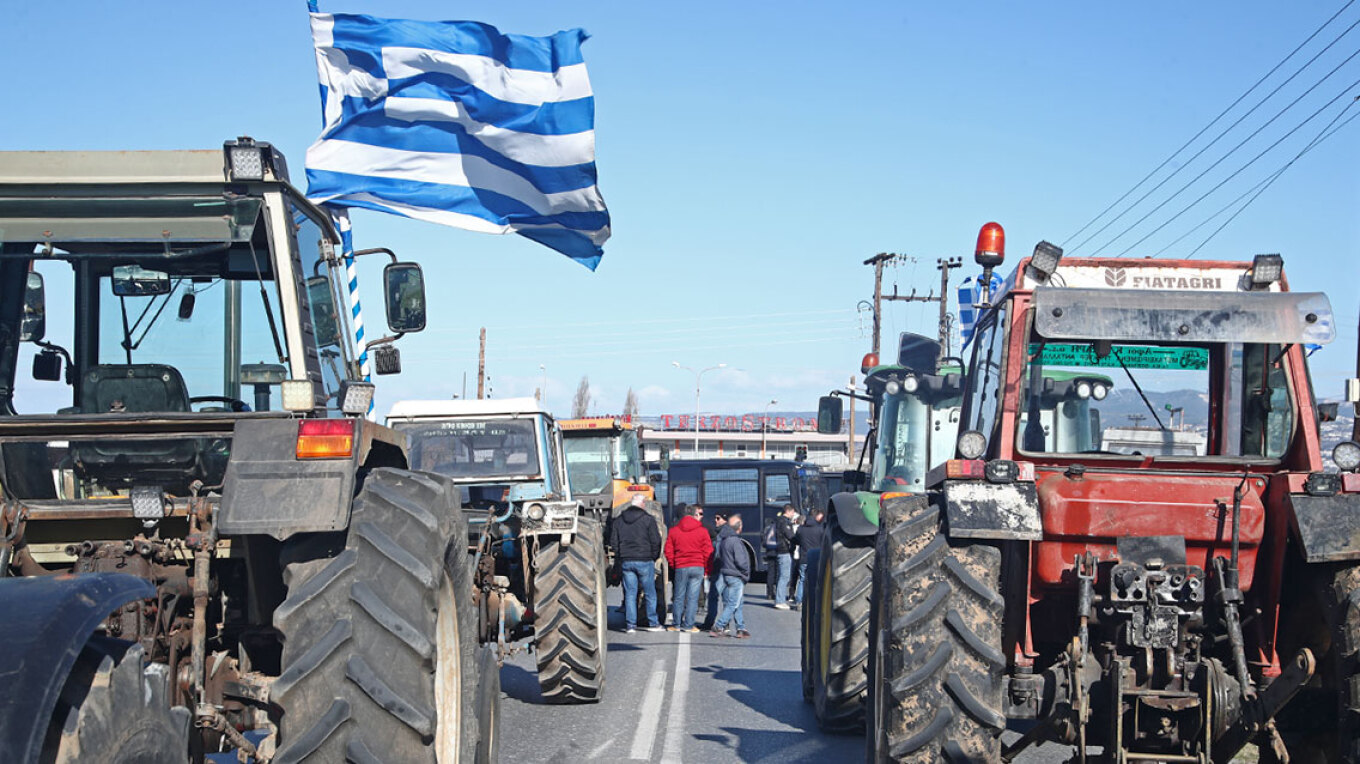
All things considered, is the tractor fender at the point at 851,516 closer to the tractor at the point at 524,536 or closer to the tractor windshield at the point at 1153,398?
the tractor windshield at the point at 1153,398

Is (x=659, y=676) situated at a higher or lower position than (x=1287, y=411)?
lower

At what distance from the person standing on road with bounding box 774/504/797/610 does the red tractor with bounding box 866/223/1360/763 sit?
47.1ft

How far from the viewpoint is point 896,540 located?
6145mm

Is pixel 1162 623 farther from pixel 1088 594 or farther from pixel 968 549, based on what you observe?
pixel 968 549

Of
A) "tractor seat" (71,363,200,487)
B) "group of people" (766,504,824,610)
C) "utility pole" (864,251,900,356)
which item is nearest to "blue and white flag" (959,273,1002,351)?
"tractor seat" (71,363,200,487)

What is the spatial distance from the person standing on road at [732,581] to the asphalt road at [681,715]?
1420 mm

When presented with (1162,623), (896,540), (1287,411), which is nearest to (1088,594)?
(1162,623)

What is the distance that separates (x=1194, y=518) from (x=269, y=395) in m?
4.18

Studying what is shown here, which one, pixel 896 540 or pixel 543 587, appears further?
pixel 543 587

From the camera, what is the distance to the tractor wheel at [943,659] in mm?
5711

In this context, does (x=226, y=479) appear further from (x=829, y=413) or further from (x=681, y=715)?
(x=829, y=413)

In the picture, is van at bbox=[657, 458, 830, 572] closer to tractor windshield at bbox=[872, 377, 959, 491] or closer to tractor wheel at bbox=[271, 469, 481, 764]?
tractor windshield at bbox=[872, 377, 959, 491]

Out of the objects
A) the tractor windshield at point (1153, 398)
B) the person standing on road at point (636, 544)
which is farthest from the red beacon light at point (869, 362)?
the tractor windshield at point (1153, 398)

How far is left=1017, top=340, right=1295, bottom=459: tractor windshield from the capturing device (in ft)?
22.1
